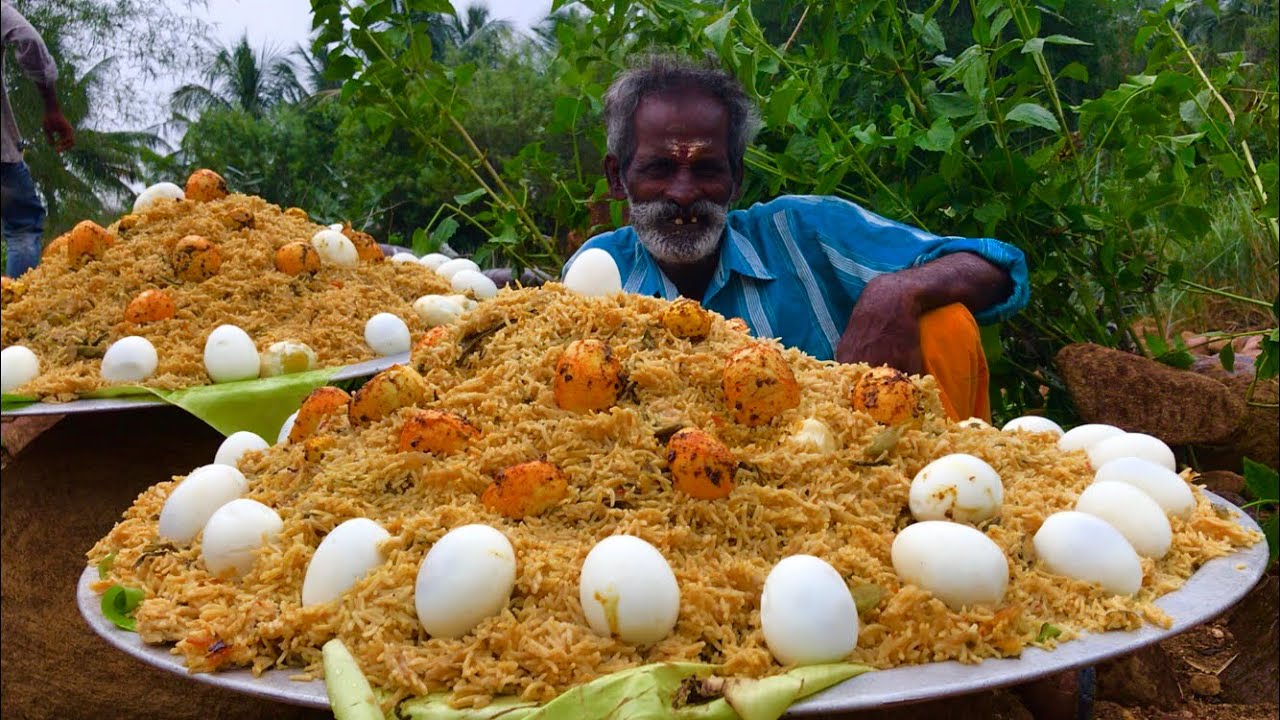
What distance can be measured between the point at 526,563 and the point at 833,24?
2.13 m

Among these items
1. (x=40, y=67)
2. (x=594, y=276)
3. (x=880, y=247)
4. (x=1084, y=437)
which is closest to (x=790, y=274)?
(x=880, y=247)

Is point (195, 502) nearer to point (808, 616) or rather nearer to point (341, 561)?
point (341, 561)

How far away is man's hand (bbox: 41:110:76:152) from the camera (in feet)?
6.28

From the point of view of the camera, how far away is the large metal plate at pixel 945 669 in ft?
3.29

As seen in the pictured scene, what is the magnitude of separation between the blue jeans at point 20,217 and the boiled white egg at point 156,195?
0.43 meters

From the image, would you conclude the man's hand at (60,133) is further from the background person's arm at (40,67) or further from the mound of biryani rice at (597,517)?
the mound of biryani rice at (597,517)

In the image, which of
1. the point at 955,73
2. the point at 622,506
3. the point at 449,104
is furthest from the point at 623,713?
the point at 449,104

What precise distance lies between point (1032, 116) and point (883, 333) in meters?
0.97

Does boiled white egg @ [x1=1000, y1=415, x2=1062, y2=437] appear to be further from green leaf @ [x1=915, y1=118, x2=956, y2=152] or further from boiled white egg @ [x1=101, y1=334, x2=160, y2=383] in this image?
boiled white egg @ [x1=101, y1=334, x2=160, y2=383]

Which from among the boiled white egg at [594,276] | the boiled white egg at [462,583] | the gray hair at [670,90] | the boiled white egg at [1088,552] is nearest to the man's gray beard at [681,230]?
the gray hair at [670,90]

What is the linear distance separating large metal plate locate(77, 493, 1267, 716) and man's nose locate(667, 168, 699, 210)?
165cm

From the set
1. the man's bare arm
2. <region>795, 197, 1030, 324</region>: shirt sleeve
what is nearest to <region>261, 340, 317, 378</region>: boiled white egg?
<region>795, 197, 1030, 324</region>: shirt sleeve

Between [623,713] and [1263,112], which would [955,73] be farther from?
[623,713]

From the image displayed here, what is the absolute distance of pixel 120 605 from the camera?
1.29 m
